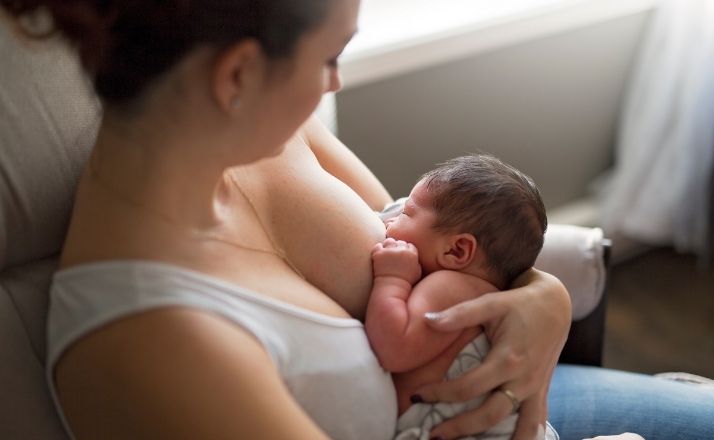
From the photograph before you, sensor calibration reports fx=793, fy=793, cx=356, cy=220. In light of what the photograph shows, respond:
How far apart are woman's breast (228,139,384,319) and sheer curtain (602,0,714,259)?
1301mm

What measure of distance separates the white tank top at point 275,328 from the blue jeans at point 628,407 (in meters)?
0.40

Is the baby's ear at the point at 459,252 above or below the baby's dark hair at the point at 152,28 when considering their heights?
below

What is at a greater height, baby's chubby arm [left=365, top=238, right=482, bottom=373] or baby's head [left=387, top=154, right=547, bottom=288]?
baby's head [left=387, top=154, right=547, bottom=288]

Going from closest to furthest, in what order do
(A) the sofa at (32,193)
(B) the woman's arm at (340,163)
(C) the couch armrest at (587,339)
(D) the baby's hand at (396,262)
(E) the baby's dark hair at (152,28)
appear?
1. (E) the baby's dark hair at (152,28)
2. (A) the sofa at (32,193)
3. (D) the baby's hand at (396,262)
4. (B) the woman's arm at (340,163)
5. (C) the couch armrest at (587,339)

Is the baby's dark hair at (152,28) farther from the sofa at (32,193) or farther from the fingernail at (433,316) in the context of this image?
the fingernail at (433,316)

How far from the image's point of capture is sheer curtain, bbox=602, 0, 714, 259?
6.47 feet

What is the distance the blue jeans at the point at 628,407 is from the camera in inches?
46.5

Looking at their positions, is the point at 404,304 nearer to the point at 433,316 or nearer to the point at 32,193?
the point at 433,316

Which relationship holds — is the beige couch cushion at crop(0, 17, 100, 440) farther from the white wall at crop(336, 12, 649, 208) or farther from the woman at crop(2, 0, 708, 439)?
the white wall at crop(336, 12, 649, 208)

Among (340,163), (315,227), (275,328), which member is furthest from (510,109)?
(275,328)

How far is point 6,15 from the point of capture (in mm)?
753

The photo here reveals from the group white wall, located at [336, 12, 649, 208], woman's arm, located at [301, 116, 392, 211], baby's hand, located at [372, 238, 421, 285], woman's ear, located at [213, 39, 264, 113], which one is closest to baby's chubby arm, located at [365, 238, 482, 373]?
baby's hand, located at [372, 238, 421, 285]

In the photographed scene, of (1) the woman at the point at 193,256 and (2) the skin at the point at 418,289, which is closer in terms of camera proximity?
(1) the woman at the point at 193,256

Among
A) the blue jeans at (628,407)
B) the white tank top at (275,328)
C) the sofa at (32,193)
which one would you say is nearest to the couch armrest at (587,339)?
the blue jeans at (628,407)
